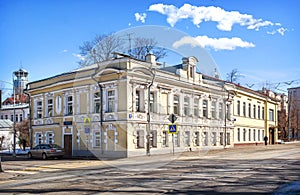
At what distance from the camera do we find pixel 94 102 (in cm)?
2875

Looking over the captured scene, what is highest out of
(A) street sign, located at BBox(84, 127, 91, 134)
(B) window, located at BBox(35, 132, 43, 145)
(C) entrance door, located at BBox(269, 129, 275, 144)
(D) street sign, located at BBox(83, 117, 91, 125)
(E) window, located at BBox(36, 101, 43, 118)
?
(E) window, located at BBox(36, 101, 43, 118)

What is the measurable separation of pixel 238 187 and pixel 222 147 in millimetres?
26690

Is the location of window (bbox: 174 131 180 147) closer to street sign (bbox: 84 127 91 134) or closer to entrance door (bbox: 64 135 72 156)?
street sign (bbox: 84 127 91 134)

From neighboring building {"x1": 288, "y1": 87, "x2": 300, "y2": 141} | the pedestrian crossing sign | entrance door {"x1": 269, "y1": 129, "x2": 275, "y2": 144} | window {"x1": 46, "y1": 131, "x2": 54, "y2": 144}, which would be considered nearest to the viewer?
the pedestrian crossing sign

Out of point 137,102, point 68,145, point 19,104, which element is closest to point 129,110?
point 137,102

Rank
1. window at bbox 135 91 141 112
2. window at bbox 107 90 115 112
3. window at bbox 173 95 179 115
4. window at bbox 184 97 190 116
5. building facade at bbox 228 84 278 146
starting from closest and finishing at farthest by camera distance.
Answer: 1. window at bbox 184 97 190 116
2. window at bbox 135 91 141 112
3. window at bbox 107 90 115 112
4. window at bbox 173 95 179 115
5. building facade at bbox 228 84 278 146

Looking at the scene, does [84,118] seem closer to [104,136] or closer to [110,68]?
[104,136]

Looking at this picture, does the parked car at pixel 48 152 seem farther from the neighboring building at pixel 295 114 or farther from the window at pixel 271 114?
the neighboring building at pixel 295 114

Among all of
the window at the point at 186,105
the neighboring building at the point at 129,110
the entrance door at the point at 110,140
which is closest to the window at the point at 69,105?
the neighboring building at the point at 129,110

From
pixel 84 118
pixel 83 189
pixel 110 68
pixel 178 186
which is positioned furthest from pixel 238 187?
pixel 84 118

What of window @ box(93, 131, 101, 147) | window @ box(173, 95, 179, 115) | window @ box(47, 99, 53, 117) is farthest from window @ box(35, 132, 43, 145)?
window @ box(173, 95, 179, 115)

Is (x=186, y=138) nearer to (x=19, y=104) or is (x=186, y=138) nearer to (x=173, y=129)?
(x=173, y=129)

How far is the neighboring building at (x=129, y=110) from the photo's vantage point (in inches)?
1039

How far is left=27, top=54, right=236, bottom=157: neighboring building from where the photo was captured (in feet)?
86.6
